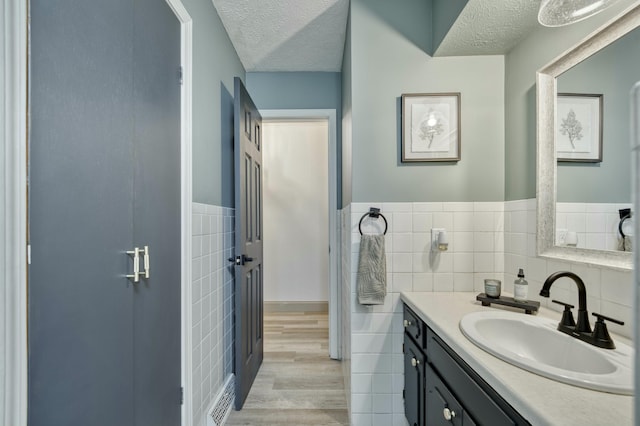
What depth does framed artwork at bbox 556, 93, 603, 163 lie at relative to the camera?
1.14 meters

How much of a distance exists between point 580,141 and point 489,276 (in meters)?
0.81

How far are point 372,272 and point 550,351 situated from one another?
0.80 m

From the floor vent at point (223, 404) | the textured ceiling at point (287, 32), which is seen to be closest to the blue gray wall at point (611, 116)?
the textured ceiling at point (287, 32)

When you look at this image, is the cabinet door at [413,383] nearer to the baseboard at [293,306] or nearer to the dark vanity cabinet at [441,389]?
the dark vanity cabinet at [441,389]

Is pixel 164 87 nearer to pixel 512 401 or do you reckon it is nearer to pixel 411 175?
pixel 411 175

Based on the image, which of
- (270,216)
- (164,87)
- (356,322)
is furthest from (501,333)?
(270,216)

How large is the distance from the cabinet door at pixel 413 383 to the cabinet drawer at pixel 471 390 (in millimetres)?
168

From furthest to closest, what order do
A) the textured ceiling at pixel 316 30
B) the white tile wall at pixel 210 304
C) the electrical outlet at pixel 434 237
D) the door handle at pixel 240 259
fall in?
the door handle at pixel 240 259
the electrical outlet at pixel 434 237
the white tile wall at pixel 210 304
the textured ceiling at pixel 316 30

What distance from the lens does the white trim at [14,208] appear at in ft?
2.07

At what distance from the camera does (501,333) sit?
47.5 inches

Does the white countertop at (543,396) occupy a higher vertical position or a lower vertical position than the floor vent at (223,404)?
higher

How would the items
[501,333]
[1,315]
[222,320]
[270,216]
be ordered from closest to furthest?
1. [1,315]
2. [501,333]
3. [222,320]
4. [270,216]

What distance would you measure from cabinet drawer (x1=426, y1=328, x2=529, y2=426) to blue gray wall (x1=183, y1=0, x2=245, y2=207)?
4.37ft

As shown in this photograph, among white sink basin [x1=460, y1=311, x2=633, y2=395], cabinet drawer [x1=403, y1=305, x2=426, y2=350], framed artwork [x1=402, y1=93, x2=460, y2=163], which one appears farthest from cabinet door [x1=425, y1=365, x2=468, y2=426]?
framed artwork [x1=402, y1=93, x2=460, y2=163]
